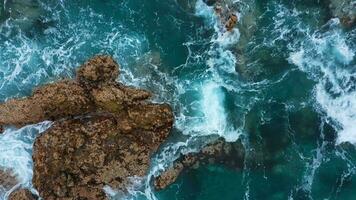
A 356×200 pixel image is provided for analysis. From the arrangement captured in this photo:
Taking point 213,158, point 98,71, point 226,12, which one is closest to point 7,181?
point 98,71

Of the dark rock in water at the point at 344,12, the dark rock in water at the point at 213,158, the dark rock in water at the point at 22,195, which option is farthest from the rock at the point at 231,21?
the dark rock in water at the point at 22,195

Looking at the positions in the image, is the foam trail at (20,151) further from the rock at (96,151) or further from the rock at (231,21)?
the rock at (231,21)

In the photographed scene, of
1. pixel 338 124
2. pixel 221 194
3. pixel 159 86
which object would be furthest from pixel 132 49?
pixel 338 124

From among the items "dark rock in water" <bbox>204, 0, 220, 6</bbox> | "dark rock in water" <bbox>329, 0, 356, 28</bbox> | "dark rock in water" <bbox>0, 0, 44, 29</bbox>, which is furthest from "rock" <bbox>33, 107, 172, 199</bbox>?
"dark rock in water" <bbox>329, 0, 356, 28</bbox>

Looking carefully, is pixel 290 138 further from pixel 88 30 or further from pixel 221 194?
pixel 88 30

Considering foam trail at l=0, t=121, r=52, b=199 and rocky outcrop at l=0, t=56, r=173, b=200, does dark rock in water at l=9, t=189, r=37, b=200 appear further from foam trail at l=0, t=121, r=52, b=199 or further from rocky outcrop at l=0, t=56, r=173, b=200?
rocky outcrop at l=0, t=56, r=173, b=200

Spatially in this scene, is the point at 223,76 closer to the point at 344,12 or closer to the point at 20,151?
the point at 344,12
